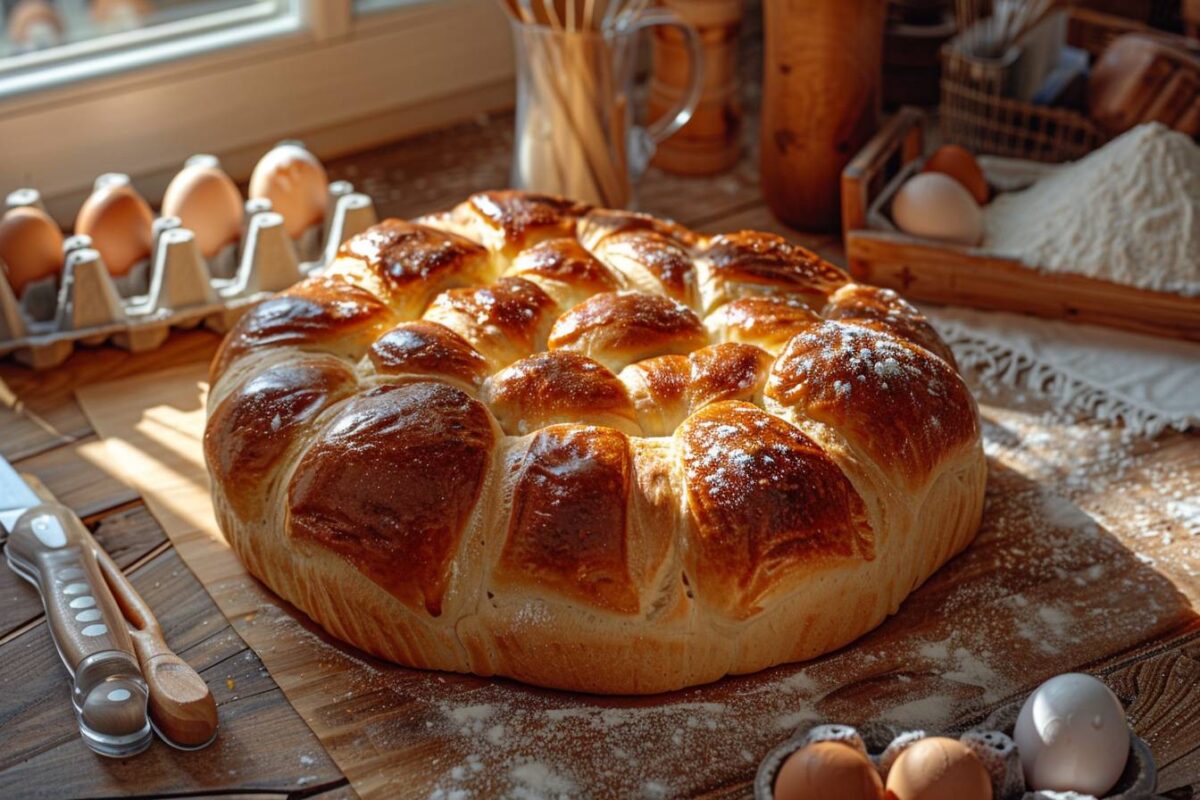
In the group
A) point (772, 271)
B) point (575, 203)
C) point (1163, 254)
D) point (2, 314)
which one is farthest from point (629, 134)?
point (2, 314)

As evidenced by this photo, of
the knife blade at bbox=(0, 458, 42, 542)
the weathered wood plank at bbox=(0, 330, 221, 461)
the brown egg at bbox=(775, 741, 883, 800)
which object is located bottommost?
the weathered wood plank at bbox=(0, 330, 221, 461)

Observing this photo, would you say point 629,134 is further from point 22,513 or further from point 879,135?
point 22,513

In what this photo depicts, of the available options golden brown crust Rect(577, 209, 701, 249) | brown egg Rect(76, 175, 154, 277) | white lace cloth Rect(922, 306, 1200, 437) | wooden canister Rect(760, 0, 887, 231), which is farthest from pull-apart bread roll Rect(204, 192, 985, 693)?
wooden canister Rect(760, 0, 887, 231)

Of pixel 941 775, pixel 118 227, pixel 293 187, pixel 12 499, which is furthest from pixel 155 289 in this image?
pixel 941 775

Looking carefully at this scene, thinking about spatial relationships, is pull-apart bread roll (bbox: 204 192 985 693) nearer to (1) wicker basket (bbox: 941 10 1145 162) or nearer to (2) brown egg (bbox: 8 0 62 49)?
(1) wicker basket (bbox: 941 10 1145 162)

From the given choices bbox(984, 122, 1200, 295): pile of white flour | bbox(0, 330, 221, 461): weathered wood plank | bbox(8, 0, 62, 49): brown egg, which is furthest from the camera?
bbox(8, 0, 62, 49): brown egg

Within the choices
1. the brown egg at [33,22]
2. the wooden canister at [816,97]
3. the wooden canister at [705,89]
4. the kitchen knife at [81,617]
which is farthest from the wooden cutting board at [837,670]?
the brown egg at [33,22]
